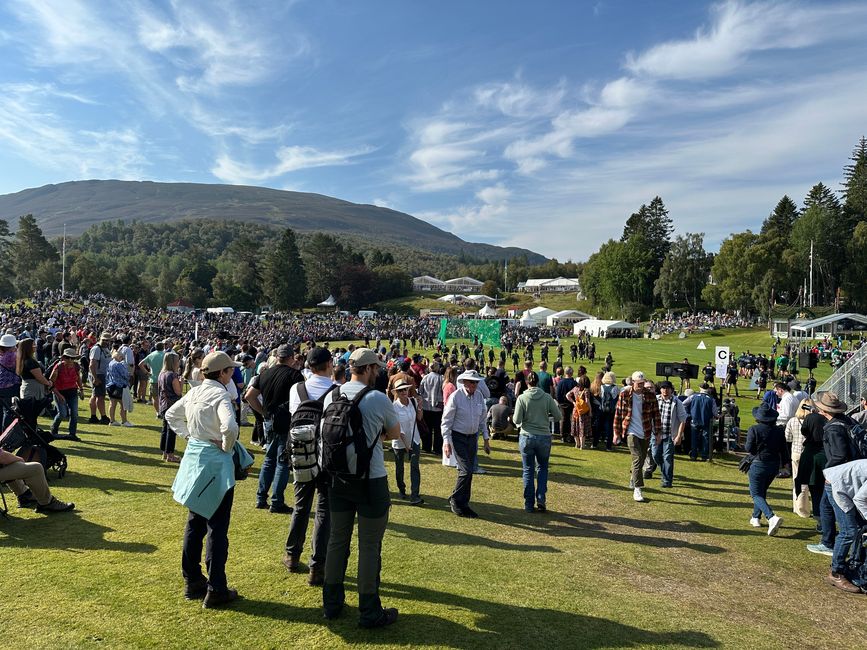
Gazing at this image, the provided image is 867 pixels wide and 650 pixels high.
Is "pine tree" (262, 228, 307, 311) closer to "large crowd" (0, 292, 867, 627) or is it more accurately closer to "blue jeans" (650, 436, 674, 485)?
"large crowd" (0, 292, 867, 627)

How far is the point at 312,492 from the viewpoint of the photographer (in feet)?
15.6

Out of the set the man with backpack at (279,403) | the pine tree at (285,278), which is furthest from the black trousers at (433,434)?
the pine tree at (285,278)

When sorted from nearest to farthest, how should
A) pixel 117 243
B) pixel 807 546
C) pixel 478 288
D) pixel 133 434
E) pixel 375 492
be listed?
pixel 375 492 → pixel 807 546 → pixel 133 434 → pixel 478 288 → pixel 117 243

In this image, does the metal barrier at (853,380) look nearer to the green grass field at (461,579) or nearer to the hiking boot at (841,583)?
the green grass field at (461,579)

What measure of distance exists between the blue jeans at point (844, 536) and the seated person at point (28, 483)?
7.96 metres

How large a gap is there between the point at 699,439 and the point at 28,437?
1153cm

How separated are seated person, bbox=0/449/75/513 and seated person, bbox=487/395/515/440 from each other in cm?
835

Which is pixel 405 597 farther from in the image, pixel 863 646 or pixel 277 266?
pixel 277 266

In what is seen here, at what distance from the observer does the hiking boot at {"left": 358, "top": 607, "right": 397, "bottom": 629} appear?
384cm

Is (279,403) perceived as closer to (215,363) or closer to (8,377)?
(215,363)

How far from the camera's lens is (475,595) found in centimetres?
448

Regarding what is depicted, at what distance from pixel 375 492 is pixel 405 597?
3.78ft

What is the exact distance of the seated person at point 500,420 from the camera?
12.3 m

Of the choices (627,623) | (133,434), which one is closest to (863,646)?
(627,623)
